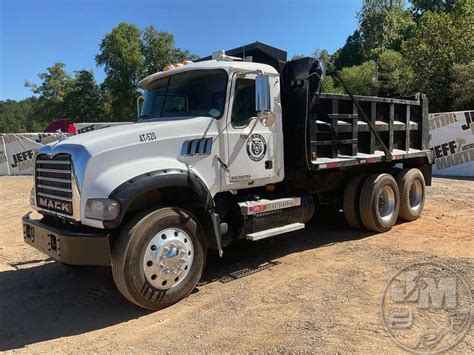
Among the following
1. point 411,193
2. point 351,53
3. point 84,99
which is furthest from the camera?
point 351,53

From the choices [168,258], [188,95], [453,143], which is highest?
[188,95]

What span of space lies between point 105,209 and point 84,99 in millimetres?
55564

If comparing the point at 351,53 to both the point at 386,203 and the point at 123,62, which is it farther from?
the point at 386,203

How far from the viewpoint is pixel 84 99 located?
55.7m

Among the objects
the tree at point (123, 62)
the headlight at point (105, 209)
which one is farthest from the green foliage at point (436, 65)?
the tree at point (123, 62)

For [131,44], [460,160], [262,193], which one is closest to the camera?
[262,193]

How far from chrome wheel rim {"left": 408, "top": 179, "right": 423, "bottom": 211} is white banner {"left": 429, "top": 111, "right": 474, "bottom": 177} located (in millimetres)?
7911

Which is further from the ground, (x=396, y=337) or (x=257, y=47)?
(x=257, y=47)

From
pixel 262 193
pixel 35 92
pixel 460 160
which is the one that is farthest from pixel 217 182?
pixel 35 92

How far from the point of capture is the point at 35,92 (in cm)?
6231

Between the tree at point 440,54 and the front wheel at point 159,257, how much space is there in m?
26.4

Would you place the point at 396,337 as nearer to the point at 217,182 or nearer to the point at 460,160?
the point at 217,182

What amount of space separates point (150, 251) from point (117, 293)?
1088 millimetres

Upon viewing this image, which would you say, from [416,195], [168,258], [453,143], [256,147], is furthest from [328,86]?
[453,143]
